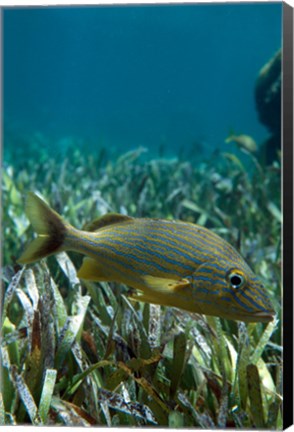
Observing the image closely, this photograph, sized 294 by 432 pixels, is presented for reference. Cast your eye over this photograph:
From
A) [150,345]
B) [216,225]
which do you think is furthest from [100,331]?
[216,225]

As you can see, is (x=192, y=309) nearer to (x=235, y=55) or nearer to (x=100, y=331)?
(x=100, y=331)

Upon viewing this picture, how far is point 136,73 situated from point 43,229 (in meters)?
50.9

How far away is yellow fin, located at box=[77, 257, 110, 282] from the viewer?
2.17m

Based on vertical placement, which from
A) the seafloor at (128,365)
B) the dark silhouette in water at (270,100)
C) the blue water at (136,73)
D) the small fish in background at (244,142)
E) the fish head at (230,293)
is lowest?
the seafloor at (128,365)

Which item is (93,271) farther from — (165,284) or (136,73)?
(136,73)

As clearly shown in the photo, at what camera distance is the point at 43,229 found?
213 centimetres

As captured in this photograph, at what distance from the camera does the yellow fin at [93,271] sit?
85.6 inches

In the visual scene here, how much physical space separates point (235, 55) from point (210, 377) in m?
60.2

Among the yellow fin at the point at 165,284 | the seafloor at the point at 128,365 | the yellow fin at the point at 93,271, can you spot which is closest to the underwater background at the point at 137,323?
the seafloor at the point at 128,365

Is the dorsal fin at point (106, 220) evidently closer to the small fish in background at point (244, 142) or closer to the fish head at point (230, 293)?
the fish head at point (230, 293)

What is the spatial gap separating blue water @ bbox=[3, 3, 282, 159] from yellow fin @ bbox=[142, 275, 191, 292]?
33.7 meters

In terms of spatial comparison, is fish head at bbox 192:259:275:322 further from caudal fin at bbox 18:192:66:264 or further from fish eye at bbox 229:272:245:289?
caudal fin at bbox 18:192:66:264

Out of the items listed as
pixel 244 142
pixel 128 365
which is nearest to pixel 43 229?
pixel 128 365

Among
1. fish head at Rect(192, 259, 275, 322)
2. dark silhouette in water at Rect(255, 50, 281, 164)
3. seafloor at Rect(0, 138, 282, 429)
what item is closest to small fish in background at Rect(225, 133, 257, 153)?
dark silhouette in water at Rect(255, 50, 281, 164)
